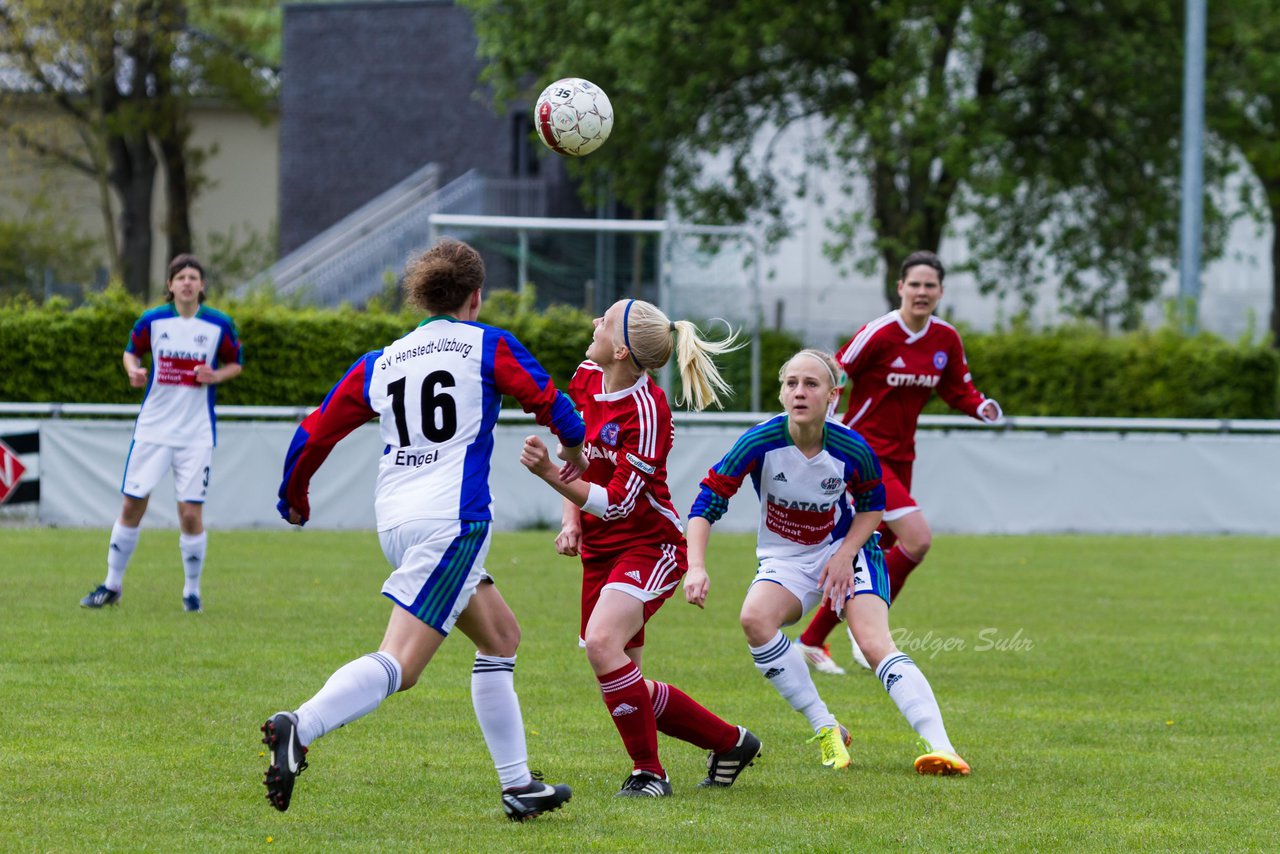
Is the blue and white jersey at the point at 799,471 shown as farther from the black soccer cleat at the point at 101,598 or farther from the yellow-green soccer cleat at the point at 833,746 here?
the black soccer cleat at the point at 101,598

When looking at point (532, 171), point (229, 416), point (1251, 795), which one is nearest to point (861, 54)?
point (532, 171)

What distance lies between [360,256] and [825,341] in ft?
26.0

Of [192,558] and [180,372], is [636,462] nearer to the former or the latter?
[192,558]

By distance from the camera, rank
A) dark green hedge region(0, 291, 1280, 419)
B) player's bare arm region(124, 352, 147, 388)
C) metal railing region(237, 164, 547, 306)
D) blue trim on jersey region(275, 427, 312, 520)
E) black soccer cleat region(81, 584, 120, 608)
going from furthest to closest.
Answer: metal railing region(237, 164, 547, 306) < dark green hedge region(0, 291, 1280, 419) < player's bare arm region(124, 352, 147, 388) < black soccer cleat region(81, 584, 120, 608) < blue trim on jersey region(275, 427, 312, 520)

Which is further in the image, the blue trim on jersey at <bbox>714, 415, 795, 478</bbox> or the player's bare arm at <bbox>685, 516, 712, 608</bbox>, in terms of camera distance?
the blue trim on jersey at <bbox>714, 415, 795, 478</bbox>

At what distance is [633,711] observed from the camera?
5301mm

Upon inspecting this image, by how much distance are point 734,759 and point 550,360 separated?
12404mm

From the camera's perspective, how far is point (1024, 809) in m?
5.23

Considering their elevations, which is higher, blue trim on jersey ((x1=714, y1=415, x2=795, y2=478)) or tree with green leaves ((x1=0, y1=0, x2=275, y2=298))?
tree with green leaves ((x1=0, y1=0, x2=275, y2=298))

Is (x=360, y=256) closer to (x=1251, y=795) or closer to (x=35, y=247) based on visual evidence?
(x=35, y=247)

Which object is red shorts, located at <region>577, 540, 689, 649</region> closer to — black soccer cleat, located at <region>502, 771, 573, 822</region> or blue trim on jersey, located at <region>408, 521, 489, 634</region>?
black soccer cleat, located at <region>502, 771, 573, 822</region>

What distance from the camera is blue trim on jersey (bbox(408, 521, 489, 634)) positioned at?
15.4ft

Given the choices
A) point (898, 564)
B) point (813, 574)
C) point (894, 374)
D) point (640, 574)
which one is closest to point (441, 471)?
point (640, 574)

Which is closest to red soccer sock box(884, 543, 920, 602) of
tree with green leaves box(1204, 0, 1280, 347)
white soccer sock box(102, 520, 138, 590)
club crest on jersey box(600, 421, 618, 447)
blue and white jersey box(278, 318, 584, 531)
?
club crest on jersey box(600, 421, 618, 447)
